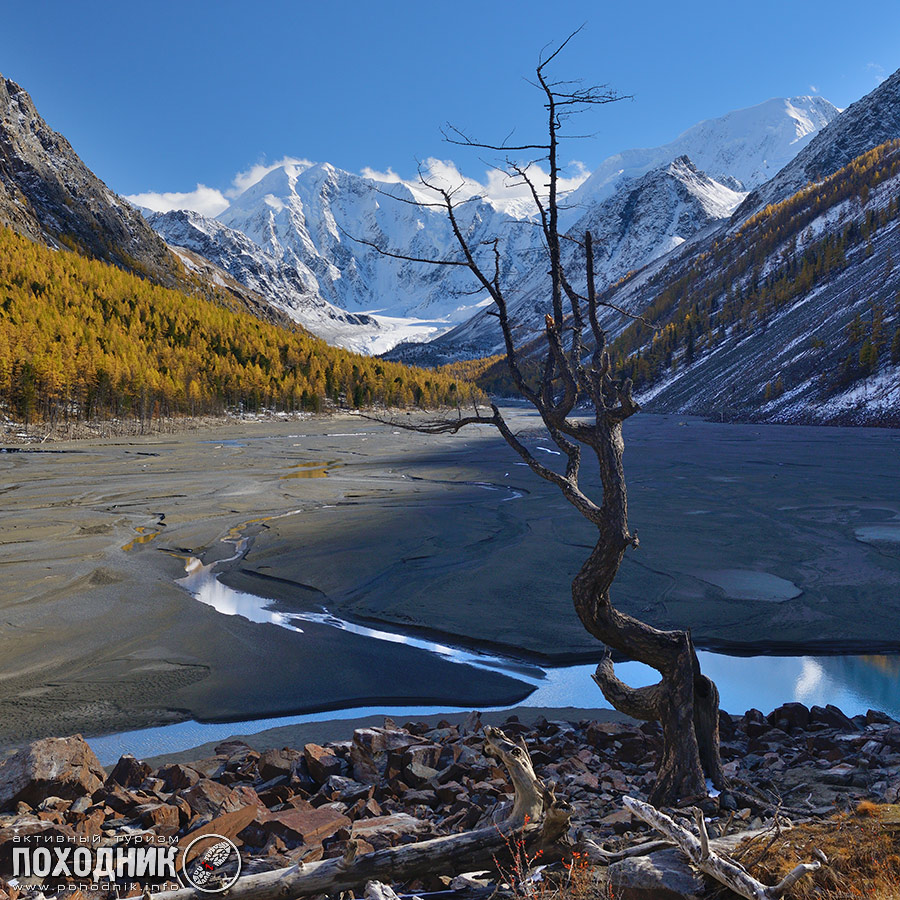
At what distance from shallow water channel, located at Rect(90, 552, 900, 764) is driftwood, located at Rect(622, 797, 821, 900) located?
243 inches

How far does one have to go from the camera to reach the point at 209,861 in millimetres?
4594

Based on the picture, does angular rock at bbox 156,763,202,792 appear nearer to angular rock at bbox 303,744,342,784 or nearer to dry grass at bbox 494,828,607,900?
angular rock at bbox 303,744,342,784

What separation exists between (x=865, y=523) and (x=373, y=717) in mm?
18433

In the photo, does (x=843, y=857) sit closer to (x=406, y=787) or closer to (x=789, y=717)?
(x=406, y=787)

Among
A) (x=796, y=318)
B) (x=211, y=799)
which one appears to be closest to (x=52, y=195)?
(x=796, y=318)

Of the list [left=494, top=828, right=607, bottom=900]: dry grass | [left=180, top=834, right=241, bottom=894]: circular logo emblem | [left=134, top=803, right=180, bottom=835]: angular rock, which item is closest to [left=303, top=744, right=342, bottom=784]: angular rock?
[left=134, top=803, right=180, bottom=835]: angular rock

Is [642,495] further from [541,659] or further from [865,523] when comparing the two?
[541,659]

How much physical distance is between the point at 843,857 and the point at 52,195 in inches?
8847

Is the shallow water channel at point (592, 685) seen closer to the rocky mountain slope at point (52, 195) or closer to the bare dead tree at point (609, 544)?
the bare dead tree at point (609, 544)

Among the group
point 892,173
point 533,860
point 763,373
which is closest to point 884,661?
point 533,860

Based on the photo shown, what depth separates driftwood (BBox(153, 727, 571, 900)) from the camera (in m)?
3.81

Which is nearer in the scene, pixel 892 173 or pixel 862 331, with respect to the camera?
pixel 862 331

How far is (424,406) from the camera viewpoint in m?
142

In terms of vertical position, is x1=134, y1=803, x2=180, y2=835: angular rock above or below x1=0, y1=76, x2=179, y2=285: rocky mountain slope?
below
